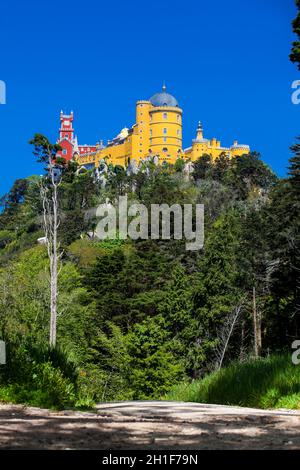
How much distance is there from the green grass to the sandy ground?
2215 mm

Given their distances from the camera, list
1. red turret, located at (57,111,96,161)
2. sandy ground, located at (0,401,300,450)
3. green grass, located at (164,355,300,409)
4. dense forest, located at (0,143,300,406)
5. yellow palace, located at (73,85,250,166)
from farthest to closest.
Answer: red turret, located at (57,111,96,161), yellow palace, located at (73,85,250,166), dense forest, located at (0,143,300,406), green grass, located at (164,355,300,409), sandy ground, located at (0,401,300,450)

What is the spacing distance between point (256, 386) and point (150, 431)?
4.55 metres

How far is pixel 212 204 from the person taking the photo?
85125 mm

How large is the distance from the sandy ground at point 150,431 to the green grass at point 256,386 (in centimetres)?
222

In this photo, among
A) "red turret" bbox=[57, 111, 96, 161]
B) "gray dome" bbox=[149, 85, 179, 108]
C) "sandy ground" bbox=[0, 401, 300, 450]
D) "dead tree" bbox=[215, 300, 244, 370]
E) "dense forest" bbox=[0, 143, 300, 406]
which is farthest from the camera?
"red turret" bbox=[57, 111, 96, 161]

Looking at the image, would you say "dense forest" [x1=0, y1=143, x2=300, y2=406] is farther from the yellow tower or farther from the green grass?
the yellow tower

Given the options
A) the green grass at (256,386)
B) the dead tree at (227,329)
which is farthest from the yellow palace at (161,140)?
the green grass at (256,386)

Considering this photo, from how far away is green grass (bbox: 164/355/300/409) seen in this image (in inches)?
362

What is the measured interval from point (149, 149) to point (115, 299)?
93.3 metres

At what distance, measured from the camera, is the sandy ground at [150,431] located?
15.7 ft

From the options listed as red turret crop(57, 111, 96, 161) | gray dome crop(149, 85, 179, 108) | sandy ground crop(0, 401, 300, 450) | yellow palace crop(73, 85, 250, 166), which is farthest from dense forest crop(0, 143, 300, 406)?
red turret crop(57, 111, 96, 161)

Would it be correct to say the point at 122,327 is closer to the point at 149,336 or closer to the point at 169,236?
the point at 149,336
